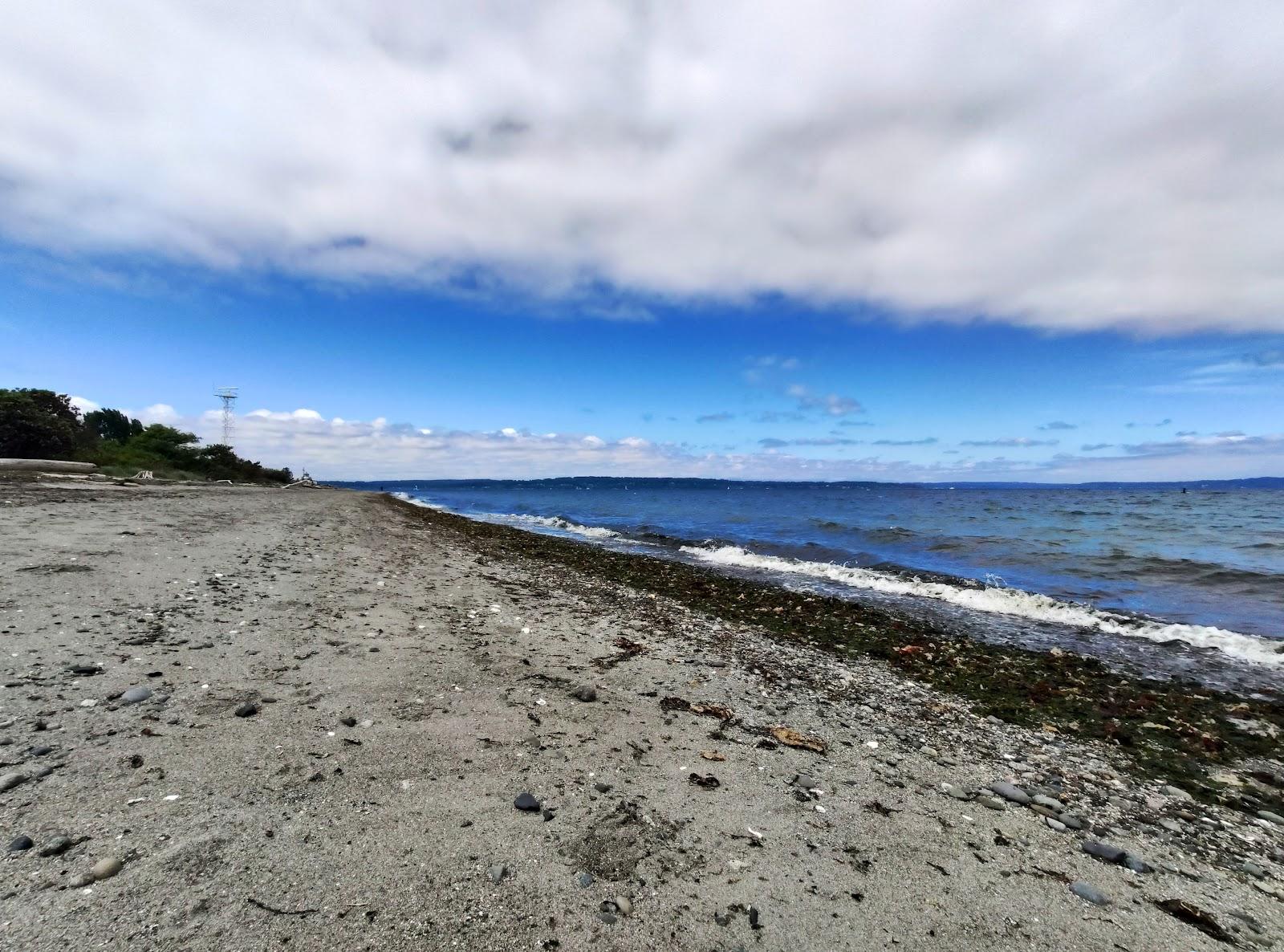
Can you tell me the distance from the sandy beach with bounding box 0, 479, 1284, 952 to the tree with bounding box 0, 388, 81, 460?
45.6m

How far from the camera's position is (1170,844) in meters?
4.81

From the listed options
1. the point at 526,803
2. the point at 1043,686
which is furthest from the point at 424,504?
the point at 526,803

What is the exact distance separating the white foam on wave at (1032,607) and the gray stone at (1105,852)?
10.5 meters

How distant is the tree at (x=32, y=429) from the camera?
3950cm

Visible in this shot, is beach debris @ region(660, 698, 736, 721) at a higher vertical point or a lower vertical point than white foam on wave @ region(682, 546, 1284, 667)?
higher

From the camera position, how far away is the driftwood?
109ft

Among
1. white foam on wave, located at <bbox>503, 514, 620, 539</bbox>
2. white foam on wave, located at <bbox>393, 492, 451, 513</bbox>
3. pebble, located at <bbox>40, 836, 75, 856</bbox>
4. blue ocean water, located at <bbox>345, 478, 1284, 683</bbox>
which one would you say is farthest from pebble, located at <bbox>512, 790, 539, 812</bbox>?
white foam on wave, located at <bbox>393, 492, 451, 513</bbox>

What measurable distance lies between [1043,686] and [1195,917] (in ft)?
19.2

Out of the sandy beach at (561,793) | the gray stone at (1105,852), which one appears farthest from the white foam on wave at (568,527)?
the gray stone at (1105,852)

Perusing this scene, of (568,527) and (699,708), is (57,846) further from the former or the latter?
(568,527)

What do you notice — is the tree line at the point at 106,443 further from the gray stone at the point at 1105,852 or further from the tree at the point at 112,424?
the gray stone at the point at 1105,852

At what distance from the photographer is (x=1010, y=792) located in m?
5.34

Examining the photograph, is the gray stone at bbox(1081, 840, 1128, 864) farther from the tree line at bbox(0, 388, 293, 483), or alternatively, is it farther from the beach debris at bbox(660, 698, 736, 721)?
the tree line at bbox(0, 388, 293, 483)

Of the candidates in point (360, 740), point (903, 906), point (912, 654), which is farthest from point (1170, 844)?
point (360, 740)
